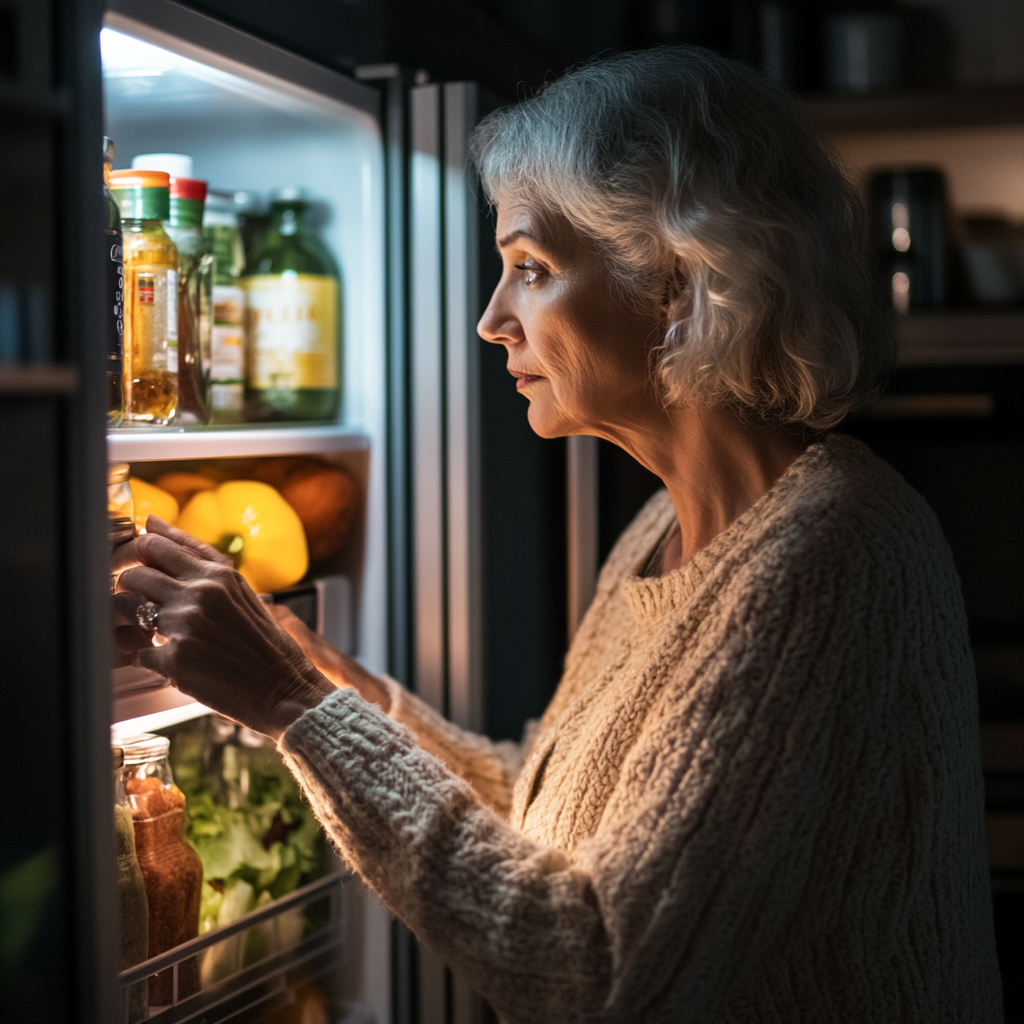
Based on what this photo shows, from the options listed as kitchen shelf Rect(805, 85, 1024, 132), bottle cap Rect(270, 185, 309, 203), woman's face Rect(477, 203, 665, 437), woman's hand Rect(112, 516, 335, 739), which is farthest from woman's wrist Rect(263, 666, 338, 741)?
kitchen shelf Rect(805, 85, 1024, 132)

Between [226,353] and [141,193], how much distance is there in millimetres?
203

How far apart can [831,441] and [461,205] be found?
0.47 m

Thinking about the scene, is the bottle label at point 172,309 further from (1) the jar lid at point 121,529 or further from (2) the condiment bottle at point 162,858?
(2) the condiment bottle at point 162,858

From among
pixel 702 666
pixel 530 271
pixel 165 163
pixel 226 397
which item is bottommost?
pixel 702 666

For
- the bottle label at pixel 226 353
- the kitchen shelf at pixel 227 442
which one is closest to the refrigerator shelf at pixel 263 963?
the kitchen shelf at pixel 227 442

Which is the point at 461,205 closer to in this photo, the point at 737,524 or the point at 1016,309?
the point at 737,524

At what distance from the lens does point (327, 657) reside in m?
1.09

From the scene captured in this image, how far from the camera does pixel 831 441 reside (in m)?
0.90

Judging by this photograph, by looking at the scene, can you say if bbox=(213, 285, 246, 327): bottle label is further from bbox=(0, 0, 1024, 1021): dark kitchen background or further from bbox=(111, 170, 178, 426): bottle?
bbox=(0, 0, 1024, 1021): dark kitchen background

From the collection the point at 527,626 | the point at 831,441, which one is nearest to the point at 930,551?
the point at 831,441

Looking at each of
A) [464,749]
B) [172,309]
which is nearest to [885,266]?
[464,749]

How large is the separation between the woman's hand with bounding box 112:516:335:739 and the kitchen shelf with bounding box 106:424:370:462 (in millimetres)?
84

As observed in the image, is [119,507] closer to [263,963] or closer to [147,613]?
[147,613]

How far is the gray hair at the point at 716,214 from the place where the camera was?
0.86 meters
